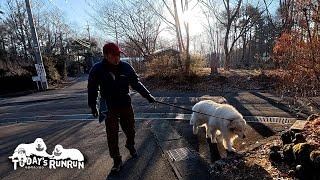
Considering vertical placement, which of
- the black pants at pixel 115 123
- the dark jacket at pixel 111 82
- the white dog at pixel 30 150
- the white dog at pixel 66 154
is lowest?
the white dog at pixel 66 154

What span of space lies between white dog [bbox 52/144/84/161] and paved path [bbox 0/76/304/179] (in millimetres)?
138

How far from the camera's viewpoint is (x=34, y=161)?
631cm

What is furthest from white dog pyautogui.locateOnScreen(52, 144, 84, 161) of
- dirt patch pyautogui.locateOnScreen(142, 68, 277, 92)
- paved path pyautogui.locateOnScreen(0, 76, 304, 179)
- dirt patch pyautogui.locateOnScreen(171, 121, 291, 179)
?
dirt patch pyautogui.locateOnScreen(142, 68, 277, 92)

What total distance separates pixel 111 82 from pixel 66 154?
A: 94.9 inches

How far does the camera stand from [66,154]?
686 centimetres

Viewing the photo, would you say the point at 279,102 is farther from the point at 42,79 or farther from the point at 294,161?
the point at 42,79

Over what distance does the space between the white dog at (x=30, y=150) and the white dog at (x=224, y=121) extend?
350cm

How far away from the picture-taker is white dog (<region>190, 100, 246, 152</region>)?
6.20 metres

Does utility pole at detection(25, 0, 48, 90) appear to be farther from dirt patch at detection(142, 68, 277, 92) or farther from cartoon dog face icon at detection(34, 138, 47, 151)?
cartoon dog face icon at detection(34, 138, 47, 151)

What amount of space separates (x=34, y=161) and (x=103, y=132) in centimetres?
268

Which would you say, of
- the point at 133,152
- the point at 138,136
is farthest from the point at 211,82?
the point at 133,152

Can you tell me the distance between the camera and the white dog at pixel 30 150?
22.3 feet

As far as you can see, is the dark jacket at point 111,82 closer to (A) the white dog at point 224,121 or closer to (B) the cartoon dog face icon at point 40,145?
(A) the white dog at point 224,121

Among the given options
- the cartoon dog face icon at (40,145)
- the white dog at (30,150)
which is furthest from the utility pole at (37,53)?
the white dog at (30,150)
